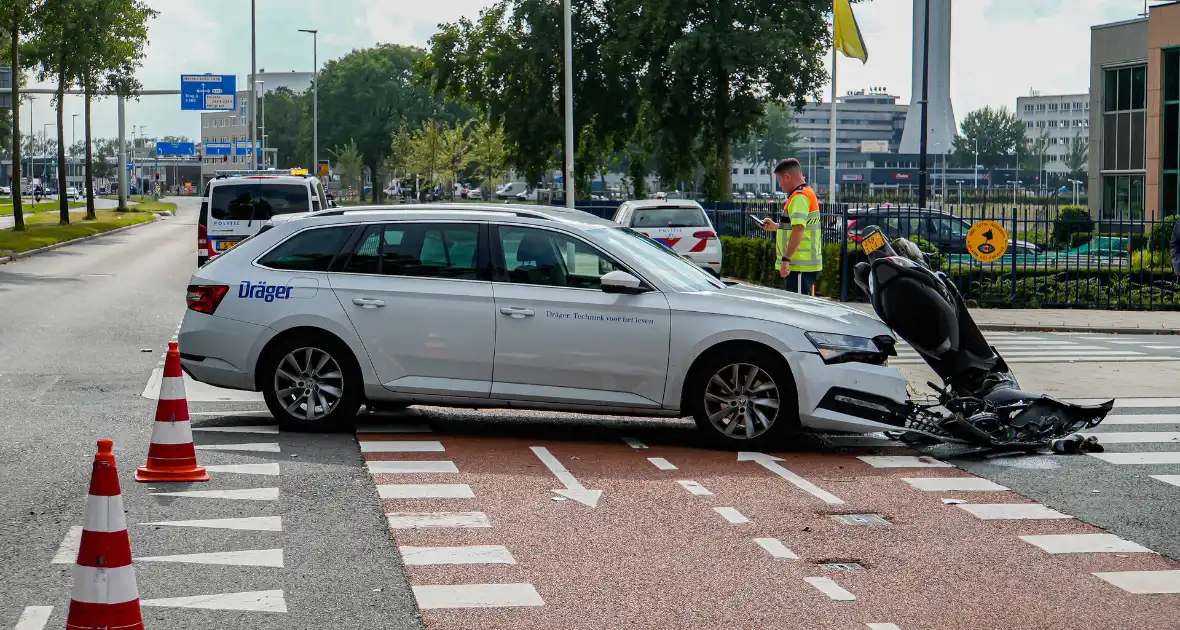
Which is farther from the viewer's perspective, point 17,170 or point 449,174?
point 449,174

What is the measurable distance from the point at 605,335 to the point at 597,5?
37.3m

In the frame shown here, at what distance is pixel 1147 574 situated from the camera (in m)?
6.31

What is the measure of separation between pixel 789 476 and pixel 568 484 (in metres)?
1.29

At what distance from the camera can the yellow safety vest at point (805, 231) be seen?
43.7 feet

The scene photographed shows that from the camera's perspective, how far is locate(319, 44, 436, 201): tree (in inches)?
4547

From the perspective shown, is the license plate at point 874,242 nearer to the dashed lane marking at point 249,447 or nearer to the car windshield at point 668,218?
the dashed lane marking at point 249,447

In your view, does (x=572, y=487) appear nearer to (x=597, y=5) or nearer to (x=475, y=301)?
(x=475, y=301)

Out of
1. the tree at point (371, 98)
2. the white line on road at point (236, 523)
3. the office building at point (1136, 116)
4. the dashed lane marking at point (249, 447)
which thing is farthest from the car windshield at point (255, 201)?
the tree at point (371, 98)

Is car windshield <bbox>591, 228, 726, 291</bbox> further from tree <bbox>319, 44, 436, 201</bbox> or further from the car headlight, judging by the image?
tree <bbox>319, 44, 436, 201</bbox>

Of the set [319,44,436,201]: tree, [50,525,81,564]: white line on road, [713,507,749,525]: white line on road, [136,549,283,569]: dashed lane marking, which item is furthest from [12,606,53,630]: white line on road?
[319,44,436,201]: tree

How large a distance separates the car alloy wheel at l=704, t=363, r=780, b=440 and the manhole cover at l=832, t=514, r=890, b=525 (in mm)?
1824

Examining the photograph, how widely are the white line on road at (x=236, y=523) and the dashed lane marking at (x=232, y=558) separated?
0.46 m

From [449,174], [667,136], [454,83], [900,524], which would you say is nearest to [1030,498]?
[900,524]

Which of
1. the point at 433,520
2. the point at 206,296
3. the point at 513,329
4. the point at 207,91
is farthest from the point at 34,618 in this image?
the point at 207,91
